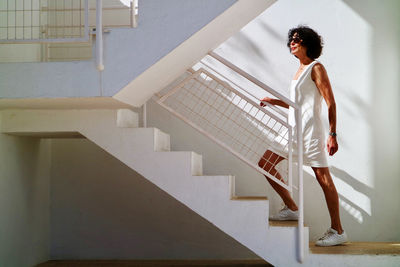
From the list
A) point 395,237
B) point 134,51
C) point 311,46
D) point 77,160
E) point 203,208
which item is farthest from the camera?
point 77,160

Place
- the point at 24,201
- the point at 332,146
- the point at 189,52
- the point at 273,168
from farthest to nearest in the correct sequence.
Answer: the point at 24,201, the point at 273,168, the point at 332,146, the point at 189,52

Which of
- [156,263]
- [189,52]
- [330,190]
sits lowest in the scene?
[156,263]

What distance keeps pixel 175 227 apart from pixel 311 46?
2.39m

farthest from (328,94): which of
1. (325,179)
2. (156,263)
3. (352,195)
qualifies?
(156,263)

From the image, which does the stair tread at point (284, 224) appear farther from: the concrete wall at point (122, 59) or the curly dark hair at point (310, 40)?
the concrete wall at point (122, 59)

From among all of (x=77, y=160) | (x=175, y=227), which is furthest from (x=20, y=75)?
(x=175, y=227)

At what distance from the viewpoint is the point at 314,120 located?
4.92m

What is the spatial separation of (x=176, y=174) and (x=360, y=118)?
2.23 m

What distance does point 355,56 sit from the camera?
19.6 feet

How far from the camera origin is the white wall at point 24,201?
511 cm

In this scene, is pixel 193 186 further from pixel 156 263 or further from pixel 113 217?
pixel 113 217

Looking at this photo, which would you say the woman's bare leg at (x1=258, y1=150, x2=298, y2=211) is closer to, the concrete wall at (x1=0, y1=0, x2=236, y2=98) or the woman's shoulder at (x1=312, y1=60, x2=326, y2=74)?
the woman's shoulder at (x1=312, y1=60, x2=326, y2=74)

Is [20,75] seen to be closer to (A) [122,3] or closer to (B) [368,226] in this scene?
(A) [122,3]

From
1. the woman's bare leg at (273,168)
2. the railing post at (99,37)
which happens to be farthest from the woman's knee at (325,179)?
the railing post at (99,37)
